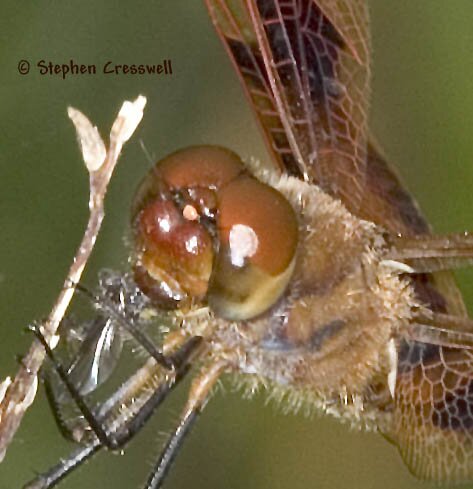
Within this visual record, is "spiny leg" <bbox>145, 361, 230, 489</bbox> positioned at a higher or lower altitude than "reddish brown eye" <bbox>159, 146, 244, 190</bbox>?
lower

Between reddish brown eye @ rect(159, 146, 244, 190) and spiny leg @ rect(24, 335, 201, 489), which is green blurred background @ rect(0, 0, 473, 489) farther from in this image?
reddish brown eye @ rect(159, 146, 244, 190)

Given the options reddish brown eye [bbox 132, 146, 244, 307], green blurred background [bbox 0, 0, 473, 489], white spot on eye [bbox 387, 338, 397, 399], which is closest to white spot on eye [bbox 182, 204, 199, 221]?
reddish brown eye [bbox 132, 146, 244, 307]

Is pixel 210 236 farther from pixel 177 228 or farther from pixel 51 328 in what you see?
pixel 51 328

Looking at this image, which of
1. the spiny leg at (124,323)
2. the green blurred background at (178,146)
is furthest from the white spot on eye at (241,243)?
the green blurred background at (178,146)

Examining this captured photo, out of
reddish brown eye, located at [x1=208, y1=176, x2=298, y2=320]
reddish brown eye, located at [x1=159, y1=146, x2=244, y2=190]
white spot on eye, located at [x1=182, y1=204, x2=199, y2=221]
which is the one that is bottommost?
reddish brown eye, located at [x1=208, y1=176, x2=298, y2=320]

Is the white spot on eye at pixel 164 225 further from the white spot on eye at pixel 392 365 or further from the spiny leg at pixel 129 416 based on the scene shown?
the white spot on eye at pixel 392 365

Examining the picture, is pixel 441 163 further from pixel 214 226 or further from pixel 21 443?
pixel 214 226
